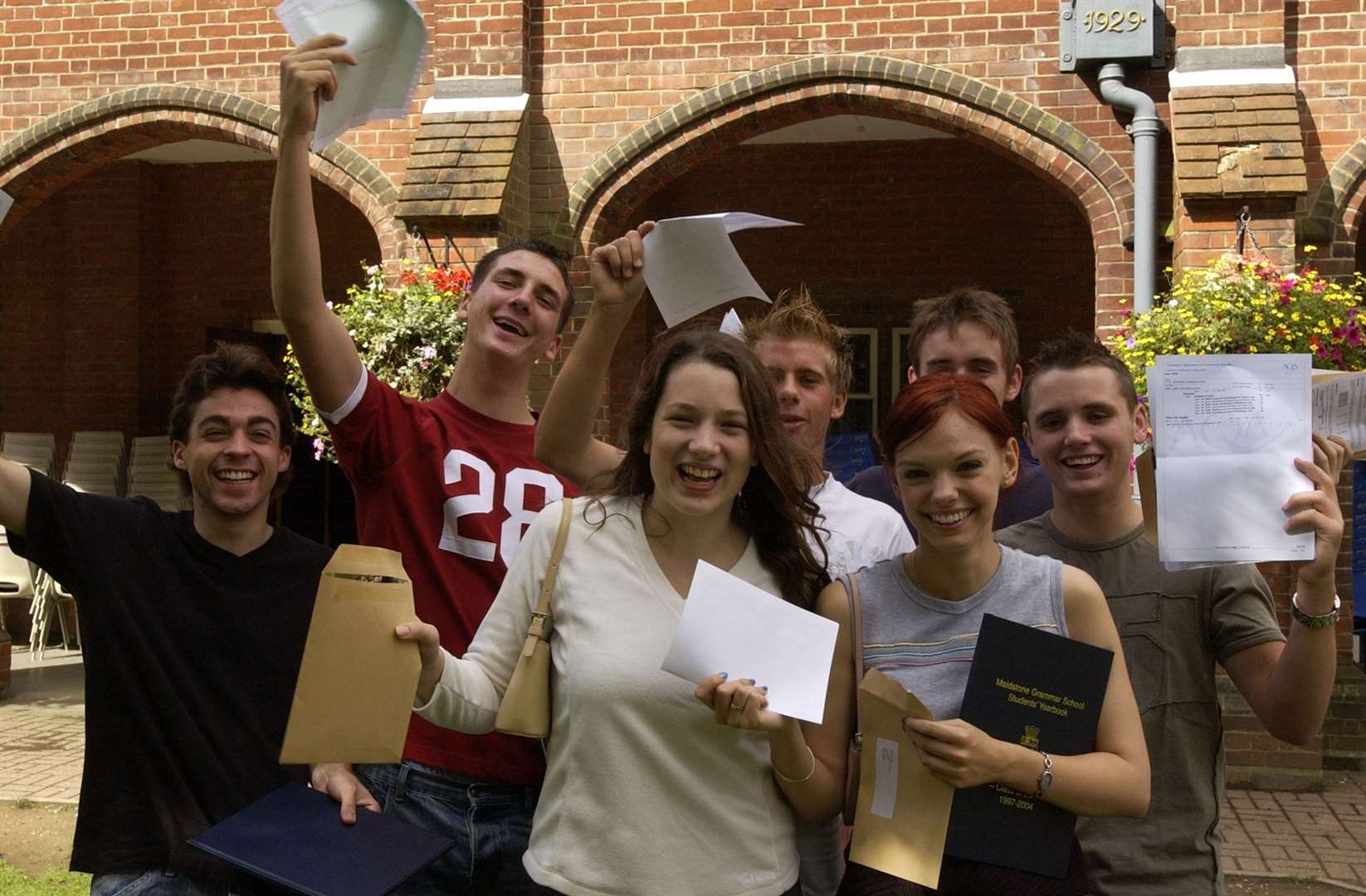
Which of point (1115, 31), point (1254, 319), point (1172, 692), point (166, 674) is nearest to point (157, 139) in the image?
point (1115, 31)

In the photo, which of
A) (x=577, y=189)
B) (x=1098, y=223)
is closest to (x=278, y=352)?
(x=577, y=189)

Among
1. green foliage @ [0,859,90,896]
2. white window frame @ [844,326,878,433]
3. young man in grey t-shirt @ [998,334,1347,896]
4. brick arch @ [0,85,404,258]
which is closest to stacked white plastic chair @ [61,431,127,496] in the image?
brick arch @ [0,85,404,258]

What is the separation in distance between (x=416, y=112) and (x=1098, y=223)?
449 centimetres

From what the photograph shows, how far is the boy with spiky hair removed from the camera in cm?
297

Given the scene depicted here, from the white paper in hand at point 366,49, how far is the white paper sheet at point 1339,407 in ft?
5.71

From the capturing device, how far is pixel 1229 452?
218 cm

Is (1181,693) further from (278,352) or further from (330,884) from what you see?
(278,352)

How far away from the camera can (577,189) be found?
848 cm

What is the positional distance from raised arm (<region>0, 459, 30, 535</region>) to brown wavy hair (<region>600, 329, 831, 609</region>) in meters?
1.11

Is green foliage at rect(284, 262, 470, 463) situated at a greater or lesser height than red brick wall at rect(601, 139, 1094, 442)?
lesser

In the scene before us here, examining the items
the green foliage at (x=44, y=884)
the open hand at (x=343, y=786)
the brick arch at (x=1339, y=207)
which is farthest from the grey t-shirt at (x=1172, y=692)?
the brick arch at (x=1339, y=207)

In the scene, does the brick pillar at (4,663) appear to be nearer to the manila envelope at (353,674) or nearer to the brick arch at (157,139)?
the brick arch at (157,139)

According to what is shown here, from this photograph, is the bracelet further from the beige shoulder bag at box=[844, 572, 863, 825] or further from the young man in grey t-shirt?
the young man in grey t-shirt

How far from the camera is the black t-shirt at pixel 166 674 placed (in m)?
2.40
